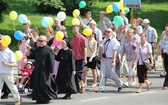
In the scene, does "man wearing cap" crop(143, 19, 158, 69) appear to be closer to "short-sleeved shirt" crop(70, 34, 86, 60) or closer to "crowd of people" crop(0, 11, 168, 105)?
"crowd of people" crop(0, 11, 168, 105)

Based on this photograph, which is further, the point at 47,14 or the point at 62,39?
the point at 47,14

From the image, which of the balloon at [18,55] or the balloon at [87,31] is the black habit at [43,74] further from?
the balloon at [87,31]

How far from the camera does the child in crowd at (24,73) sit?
50.6ft

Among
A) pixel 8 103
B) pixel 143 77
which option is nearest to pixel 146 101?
pixel 143 77

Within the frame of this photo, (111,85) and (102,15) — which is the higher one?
(102,15)

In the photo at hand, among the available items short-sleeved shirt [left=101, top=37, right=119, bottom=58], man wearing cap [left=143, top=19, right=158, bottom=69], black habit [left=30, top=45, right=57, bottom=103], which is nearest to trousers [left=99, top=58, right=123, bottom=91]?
short-sleeved shirt [left=101, top=37, right=119, bottom=58]

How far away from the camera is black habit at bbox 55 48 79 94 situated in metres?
14.6

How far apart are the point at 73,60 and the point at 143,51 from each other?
7.91 feet

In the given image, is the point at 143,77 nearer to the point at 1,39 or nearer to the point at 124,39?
the point at 124,39

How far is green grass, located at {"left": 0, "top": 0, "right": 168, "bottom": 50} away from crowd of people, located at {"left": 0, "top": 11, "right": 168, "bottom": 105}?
8.58 metres

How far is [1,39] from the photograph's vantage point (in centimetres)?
1382

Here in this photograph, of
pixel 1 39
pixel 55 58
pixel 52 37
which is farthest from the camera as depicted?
pixel 52 37

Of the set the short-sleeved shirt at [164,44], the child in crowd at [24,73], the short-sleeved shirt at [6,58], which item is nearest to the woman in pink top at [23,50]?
the child in crowd at [24,73]

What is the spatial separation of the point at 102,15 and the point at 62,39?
4712 mm
